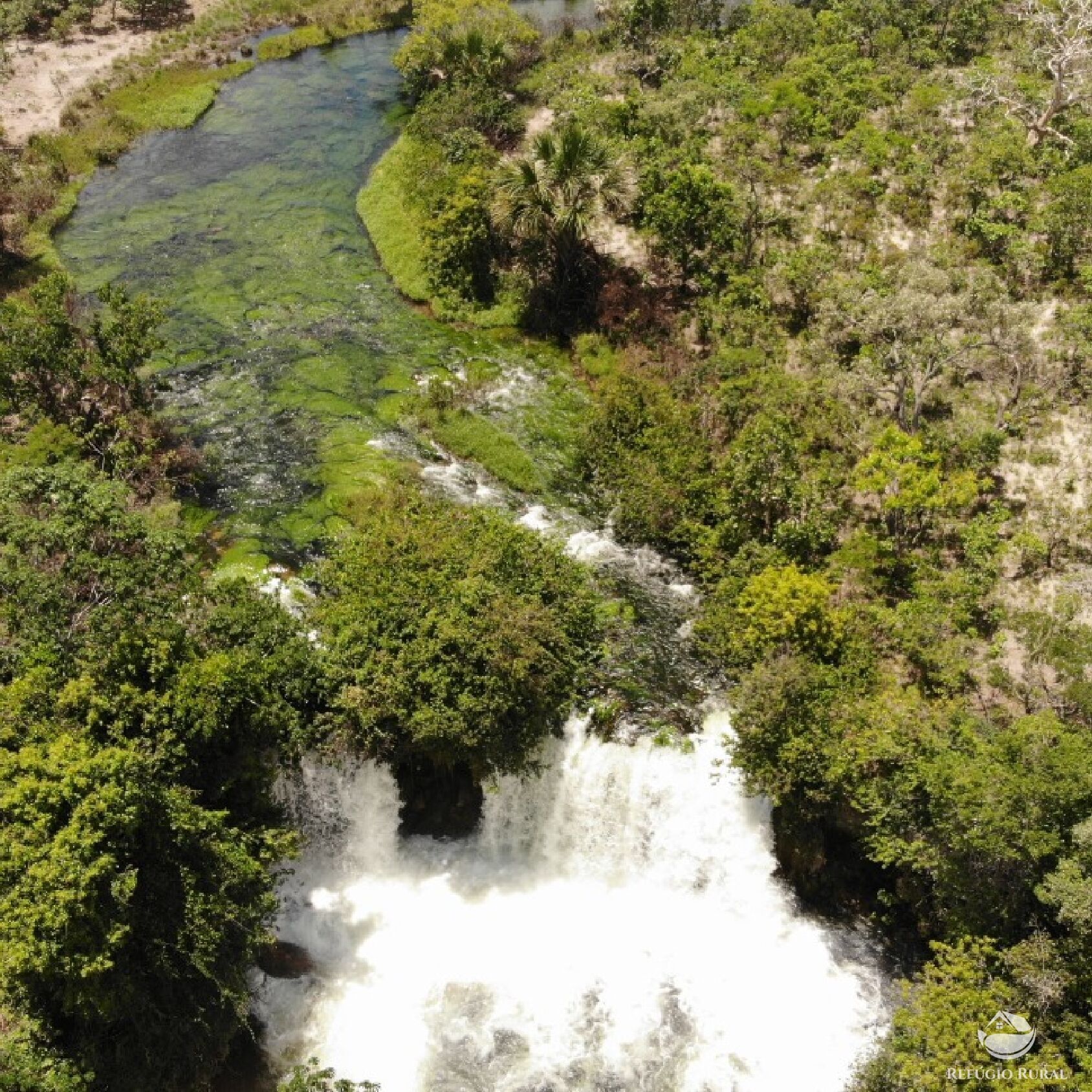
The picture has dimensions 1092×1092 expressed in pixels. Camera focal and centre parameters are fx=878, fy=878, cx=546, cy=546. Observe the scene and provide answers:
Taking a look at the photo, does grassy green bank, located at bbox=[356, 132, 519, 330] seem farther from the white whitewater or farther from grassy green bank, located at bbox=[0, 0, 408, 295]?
the white whitewater

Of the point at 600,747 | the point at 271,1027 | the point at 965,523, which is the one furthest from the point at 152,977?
the point at 965,523

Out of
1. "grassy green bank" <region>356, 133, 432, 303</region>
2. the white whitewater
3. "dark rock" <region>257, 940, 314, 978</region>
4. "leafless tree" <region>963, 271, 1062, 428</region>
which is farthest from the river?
"leafless tree" <region>963, 271, 1062, 428</region>

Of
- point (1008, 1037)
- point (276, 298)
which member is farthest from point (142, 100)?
point (1008, 1037)

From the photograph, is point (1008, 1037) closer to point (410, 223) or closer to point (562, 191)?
point (562, 191)

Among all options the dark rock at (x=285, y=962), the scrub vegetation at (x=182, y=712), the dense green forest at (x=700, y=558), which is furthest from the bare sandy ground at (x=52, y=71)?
the dark rock at (x=285, y=962)

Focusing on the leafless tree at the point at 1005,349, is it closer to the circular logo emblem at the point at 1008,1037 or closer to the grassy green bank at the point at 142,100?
the circular logo emblem at the point at 1008,1037
